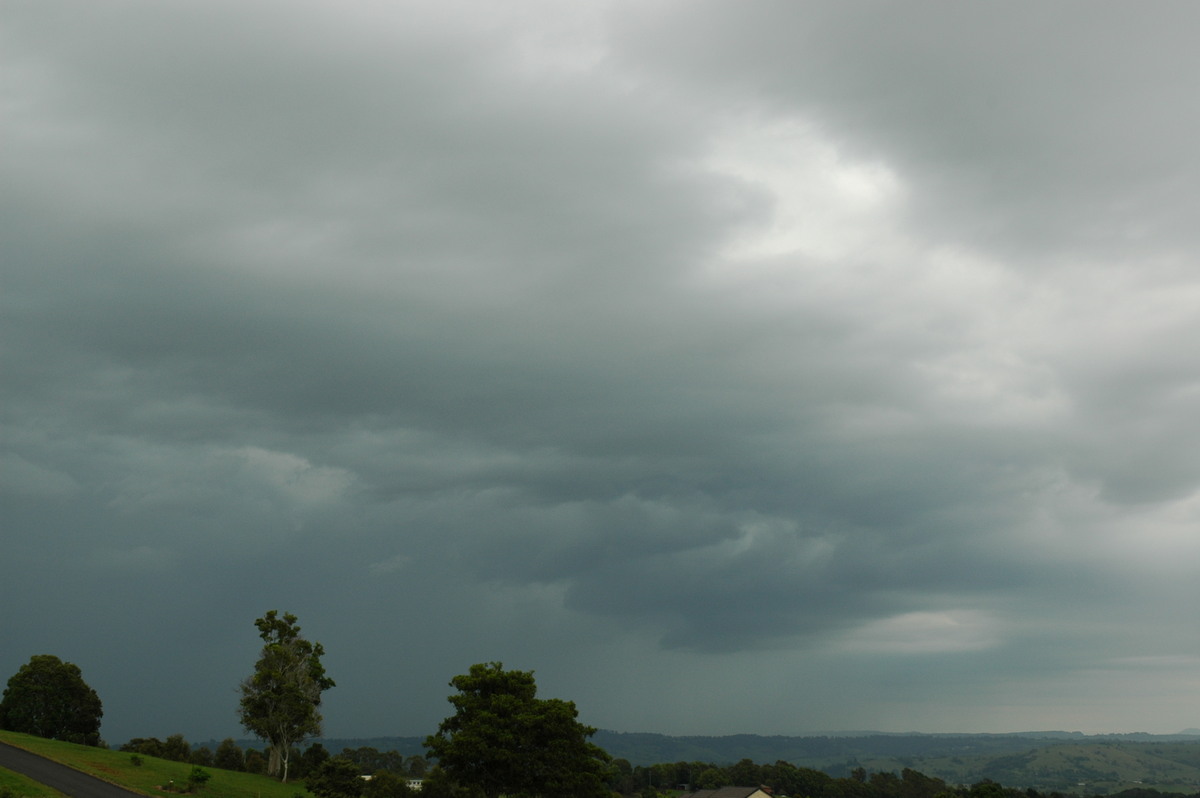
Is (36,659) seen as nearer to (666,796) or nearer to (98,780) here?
(98,780)

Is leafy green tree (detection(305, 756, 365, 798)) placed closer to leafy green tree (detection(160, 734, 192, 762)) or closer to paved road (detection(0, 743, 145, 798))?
paved road (detection(0, 743, 145, 798))

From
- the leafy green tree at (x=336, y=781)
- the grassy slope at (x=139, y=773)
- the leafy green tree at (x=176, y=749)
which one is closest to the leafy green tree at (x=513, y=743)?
the leafy green tree at (x=336, y=781)

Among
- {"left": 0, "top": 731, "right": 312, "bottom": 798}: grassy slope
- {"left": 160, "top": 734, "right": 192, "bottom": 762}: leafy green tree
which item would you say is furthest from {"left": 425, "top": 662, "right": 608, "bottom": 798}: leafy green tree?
{"left": 160, "top": 734, "right": 192, "bottom": 762}: leafy green tree

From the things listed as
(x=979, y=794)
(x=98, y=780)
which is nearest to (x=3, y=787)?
(x=98, y=780)

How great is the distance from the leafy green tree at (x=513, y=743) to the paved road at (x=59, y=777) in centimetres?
2849

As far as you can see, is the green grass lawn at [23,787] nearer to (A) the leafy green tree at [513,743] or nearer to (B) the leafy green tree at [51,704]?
(A) the leafy green tree at [513,743]

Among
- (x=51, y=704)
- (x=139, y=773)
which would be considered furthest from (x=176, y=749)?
(x=139, y=773)

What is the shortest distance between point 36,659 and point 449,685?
64.5 m

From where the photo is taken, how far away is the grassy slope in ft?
244

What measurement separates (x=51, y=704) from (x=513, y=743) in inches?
2672

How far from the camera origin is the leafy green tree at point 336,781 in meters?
80.6

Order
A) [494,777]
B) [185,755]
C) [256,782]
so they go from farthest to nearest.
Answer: [185,755] → [256,782] → [494,777]

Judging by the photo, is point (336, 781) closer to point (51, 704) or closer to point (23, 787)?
point (23, 787)

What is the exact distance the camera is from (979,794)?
178375 mm
